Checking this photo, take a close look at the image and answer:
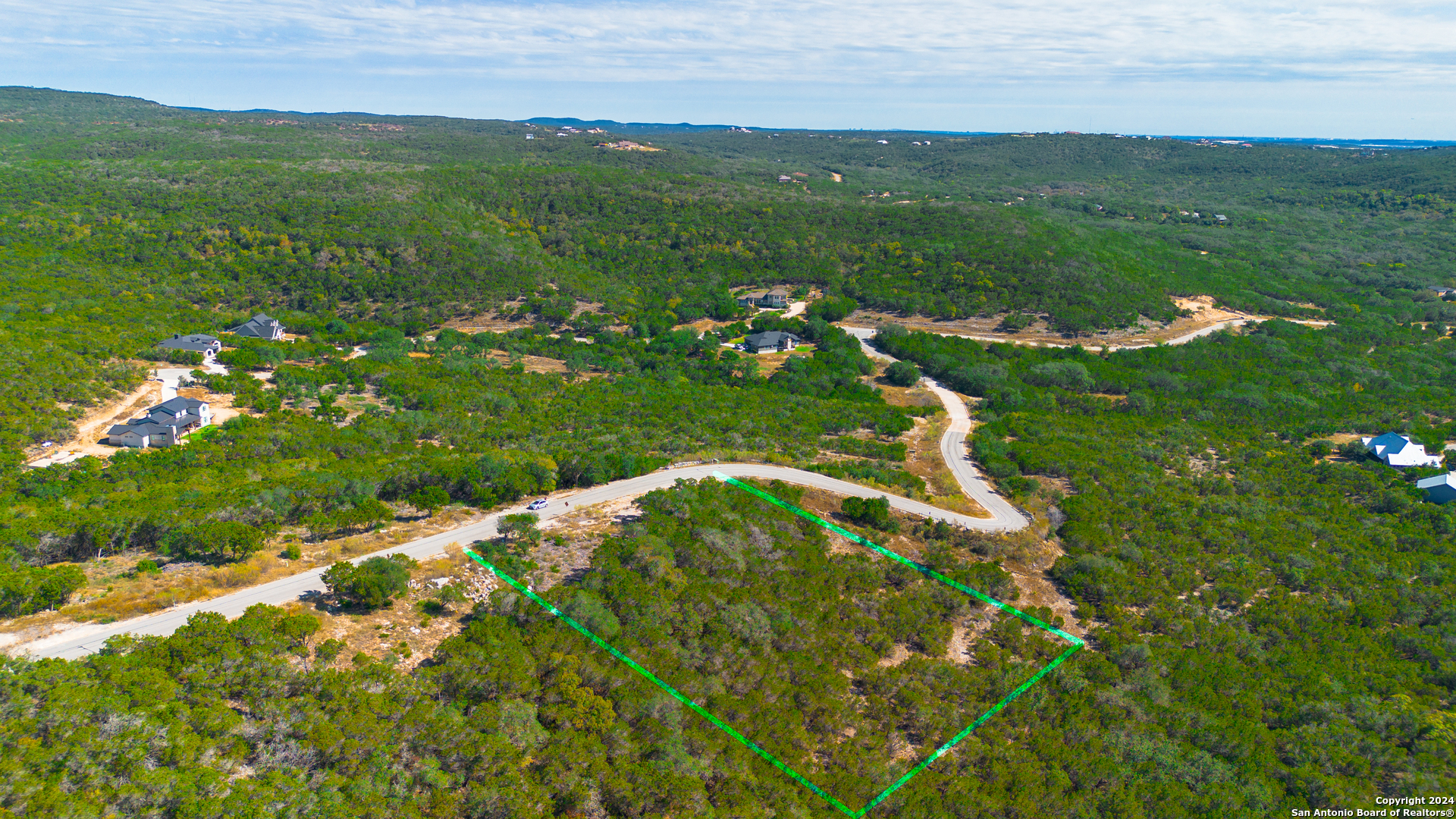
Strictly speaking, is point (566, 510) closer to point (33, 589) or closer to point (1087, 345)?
point (33, 589)

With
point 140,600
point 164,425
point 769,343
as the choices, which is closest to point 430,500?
point 140,600

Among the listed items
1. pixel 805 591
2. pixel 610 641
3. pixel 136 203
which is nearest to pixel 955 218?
pixel 805 591

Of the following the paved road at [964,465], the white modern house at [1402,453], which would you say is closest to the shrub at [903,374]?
the paved road at [964,465]

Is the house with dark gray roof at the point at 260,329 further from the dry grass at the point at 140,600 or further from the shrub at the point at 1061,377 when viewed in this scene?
the shrub at the point at 1061,377

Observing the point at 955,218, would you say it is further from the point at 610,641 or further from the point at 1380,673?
the point at 610,641

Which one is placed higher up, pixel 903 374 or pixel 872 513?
pixel 903 374
